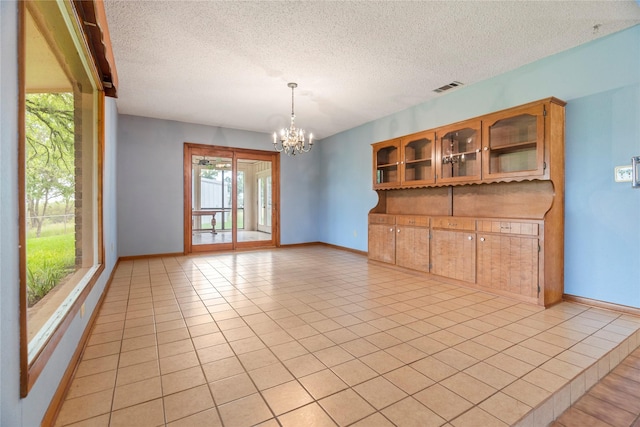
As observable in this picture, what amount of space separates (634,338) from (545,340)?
2.75ft

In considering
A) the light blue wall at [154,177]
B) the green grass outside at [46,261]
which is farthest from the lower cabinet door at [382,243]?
the green grass outside at [46,261]

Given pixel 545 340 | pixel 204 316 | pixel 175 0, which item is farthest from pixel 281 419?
pixel 175 0

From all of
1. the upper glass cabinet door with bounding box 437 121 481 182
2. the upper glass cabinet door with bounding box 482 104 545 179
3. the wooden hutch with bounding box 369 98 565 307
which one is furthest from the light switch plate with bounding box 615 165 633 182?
the upper glass cabinet door with bounding box 437 121 481 182

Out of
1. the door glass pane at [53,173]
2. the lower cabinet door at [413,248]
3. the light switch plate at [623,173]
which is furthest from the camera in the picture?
the lower cabinet door at [413,248]

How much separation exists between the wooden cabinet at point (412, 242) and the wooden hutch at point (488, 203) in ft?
0.05

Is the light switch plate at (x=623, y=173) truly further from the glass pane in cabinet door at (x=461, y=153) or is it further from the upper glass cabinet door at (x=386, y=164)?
the upper glass cabinet door at (x=386, y=164)

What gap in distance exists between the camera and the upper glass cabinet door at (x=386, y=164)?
199 inches

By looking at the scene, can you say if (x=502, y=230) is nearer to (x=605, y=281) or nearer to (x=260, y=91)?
(x=605, y=281)

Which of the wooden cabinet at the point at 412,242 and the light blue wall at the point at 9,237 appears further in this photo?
the wooden cabinet at the point at 412,242

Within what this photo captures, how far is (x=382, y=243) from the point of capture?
5.19 metres

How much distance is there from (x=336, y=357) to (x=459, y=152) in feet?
10.8

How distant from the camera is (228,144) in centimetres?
677

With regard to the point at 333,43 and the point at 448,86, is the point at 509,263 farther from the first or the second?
the point at 333,43

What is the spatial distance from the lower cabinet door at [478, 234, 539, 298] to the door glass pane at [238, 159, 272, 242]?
5067 millimetres
